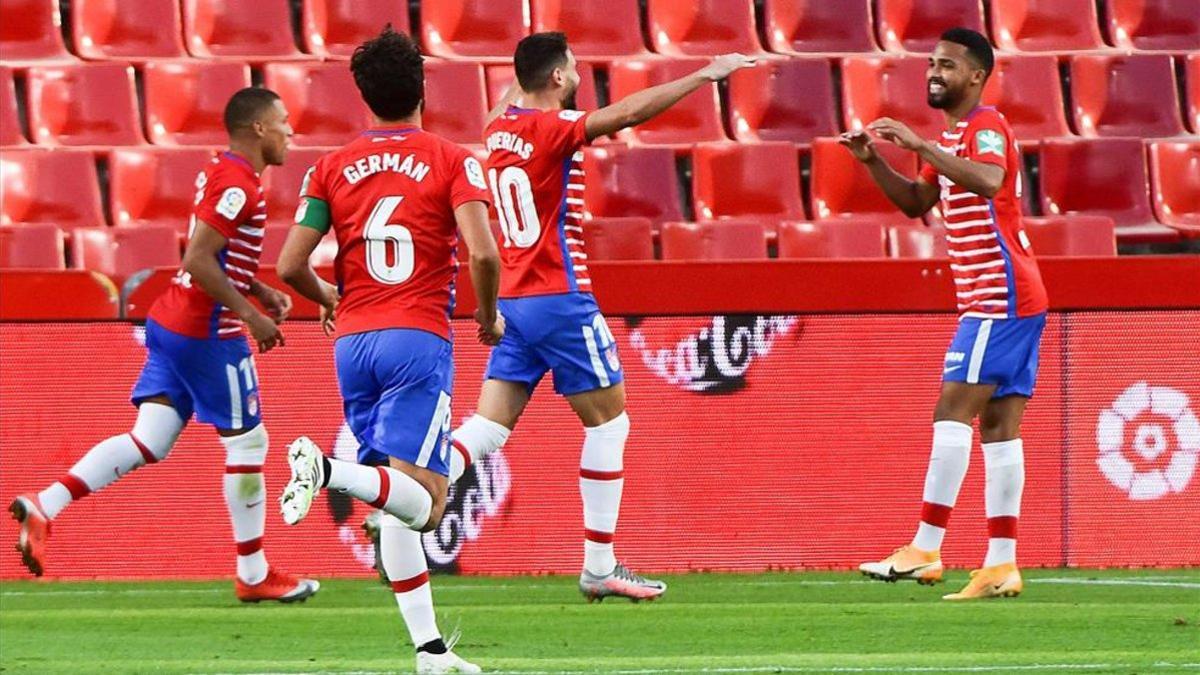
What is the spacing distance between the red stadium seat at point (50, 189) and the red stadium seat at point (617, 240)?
8.55 ft

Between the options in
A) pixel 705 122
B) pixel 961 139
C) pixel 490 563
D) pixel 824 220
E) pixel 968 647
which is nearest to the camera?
pixel 968 647

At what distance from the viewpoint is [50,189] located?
35.3 feet

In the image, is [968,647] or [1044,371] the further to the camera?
[1044,371]

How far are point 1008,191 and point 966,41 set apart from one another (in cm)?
54

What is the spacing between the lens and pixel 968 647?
5914 millimetres

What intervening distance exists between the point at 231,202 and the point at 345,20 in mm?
5179

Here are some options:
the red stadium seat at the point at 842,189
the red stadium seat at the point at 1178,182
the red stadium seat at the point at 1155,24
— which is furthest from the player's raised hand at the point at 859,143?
the red stadium seat at the point at 1155,24

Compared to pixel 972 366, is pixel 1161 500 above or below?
below

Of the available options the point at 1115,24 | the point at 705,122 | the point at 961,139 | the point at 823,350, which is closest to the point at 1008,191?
the point at 961,139

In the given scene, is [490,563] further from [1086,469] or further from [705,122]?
[705,122]

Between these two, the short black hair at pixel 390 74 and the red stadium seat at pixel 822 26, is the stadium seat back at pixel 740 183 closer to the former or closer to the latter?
the red stadium seat at pixel 822 26

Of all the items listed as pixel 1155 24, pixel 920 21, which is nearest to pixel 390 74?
pixel 920 21

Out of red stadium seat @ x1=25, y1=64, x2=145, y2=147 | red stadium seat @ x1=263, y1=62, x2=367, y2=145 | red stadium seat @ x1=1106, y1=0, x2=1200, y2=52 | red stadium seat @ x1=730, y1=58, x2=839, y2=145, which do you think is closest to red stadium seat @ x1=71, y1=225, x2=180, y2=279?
red stadium seat @ x1=25, y1=64, x2=145, y2=147

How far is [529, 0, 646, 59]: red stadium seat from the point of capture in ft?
40.4
